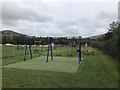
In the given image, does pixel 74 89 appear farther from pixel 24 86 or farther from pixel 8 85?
pixel 8 85

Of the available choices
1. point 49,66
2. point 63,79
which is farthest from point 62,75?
point 49,66

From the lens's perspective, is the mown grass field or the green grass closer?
the mown grass field

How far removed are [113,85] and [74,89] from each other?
1.52 meters

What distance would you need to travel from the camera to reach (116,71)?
17.9 ft

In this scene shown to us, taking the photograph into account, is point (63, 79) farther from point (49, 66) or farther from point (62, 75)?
point (49, 66)

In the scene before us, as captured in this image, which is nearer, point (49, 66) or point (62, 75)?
point (62, 75)

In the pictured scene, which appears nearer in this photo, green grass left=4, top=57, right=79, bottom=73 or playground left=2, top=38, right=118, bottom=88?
playground left=2, top=38, right=118, bottom=88

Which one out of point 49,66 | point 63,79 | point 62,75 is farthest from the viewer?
point 49,66

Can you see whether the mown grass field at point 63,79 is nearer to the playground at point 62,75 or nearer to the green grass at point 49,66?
the playground at point 62,75

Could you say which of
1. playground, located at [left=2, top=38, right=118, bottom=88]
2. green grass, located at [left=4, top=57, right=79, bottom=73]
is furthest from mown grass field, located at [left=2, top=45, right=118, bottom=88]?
green grass, located at [left=4, top=57, right=79, bottom=73]

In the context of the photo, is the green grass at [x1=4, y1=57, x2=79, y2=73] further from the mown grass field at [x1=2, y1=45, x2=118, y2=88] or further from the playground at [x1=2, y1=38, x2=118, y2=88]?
the mown grass field at [x1=2, y1=45, x2=118, y2=88]

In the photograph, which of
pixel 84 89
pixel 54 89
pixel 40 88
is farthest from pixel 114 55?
pixel 40 88

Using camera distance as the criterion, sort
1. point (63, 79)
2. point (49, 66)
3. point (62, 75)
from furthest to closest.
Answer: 1. point (49, 66)
2. point (62, 75)
3. point (63, 79)

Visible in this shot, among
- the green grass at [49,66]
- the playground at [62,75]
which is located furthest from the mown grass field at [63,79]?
the green grass at [49,66]
